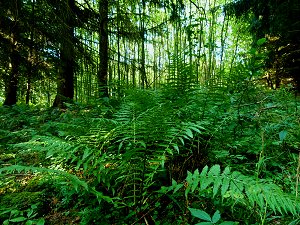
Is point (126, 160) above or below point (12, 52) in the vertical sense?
below

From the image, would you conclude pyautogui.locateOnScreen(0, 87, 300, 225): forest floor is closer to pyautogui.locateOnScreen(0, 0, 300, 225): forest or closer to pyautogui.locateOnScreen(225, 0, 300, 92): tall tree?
pyautogui.locateOnScreen(0, 0, 300, 225): forest

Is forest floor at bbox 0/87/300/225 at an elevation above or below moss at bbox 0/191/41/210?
above

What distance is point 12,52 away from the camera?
14.3 feet

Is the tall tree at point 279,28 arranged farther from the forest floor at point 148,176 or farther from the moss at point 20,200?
the moss at point 20,200

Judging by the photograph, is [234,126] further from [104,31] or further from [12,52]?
[12,52]

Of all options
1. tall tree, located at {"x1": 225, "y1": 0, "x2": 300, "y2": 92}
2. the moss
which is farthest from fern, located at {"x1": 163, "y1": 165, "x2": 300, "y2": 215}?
tall tree, located at {"x1": 225, "y1": 0, "x2": 300, "y2": 92}

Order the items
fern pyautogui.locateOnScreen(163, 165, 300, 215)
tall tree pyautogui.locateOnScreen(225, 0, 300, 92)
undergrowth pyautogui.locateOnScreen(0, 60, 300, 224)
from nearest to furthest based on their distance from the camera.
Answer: fern pyautogui.locateOnScreen(163, 165, 300, 215) → undergrowth pyautogui.locateOnScreen(0, 60, 300, 224) → tall tree pyautogui.locateOnScreen(225, 0, 300, 92)

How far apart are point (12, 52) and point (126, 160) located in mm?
4363

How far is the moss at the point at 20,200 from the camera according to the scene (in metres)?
1.28

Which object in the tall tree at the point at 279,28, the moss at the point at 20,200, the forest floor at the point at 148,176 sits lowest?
the moss at the point at 20,200

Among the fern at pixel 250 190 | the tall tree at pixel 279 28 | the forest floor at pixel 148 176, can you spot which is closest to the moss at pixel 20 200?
the forest floor at pixel 148 176

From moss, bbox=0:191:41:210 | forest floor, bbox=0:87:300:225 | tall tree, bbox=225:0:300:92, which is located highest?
tall tree, bbox=225:0:300:92

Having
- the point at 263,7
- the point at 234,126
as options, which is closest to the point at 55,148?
the point at 234,126

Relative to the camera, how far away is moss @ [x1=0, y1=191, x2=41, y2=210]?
1.28 metres
